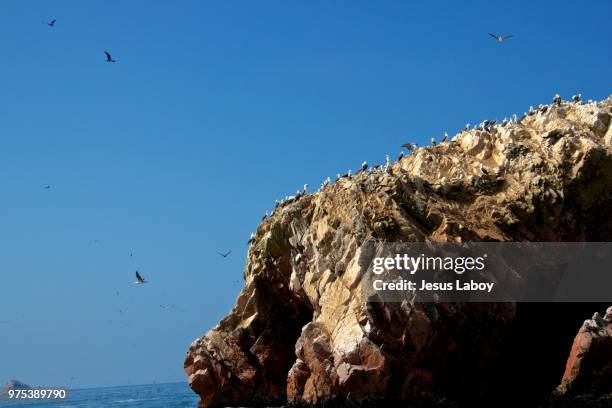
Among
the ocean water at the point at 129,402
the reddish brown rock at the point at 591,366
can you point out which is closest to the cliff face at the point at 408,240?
the reddish brown rock at the point at 591,366

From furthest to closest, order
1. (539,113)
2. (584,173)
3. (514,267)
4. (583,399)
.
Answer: (539,113)
(584,173)
(514,267)
(583,399)

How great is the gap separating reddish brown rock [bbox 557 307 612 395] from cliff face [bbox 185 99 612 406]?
253 inches

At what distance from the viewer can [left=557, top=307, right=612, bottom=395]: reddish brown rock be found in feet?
120

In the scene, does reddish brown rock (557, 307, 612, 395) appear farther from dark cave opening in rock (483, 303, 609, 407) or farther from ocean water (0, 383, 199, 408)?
ocean water (0, 383, 199, 408)

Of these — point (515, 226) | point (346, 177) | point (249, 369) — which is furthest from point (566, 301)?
point (249, 369)

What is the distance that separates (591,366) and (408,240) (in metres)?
11.1

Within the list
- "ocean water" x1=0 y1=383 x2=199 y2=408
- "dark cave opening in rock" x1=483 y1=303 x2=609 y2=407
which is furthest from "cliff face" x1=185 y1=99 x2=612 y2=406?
"ocean water" x1=0 y1=383 x2=199 y2=408

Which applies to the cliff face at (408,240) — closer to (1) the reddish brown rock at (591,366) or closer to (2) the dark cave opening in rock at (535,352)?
(2) the dark cave opening in rock at (535,352)

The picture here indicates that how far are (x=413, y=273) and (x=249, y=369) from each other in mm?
15874

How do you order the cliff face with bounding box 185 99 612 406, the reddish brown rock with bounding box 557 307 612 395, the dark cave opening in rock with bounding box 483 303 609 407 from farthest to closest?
the dark cave opening in rock with bounding box 483 303 609 407
the cliff face with bounding box 185 99 612 406
the reddish brown rock with bounding box 557 307 612 395

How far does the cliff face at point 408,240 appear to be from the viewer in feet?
134

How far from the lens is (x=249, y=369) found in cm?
5344

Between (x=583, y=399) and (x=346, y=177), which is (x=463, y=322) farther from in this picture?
(x=346, y=177)

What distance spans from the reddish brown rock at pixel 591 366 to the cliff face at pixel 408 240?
21.1ft
